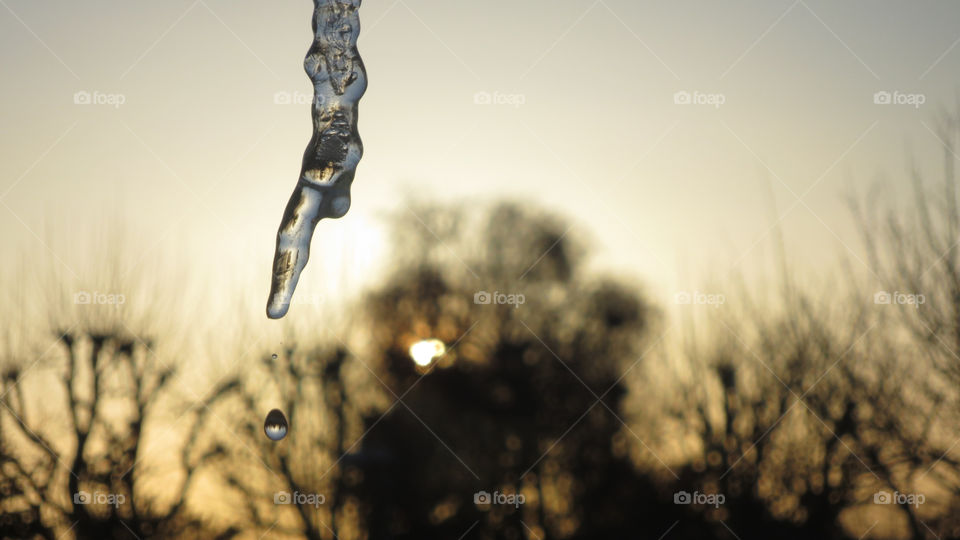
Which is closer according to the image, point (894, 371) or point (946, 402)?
point (946, 402)

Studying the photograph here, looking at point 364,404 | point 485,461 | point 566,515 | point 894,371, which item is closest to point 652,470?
point 566,515

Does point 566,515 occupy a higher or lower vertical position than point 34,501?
lower

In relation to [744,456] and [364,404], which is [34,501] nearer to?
[364,404]

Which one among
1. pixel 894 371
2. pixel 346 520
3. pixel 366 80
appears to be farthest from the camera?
pixel 346 520

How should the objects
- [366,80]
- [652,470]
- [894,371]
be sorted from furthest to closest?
[652,470] < [894,371] < [366,80]

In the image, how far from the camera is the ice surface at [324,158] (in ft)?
24.6

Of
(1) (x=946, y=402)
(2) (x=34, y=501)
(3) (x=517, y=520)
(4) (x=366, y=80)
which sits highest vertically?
(4) (x=366, y=80)

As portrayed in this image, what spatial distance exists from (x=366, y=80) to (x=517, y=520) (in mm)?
16602

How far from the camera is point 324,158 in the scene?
7.57 m

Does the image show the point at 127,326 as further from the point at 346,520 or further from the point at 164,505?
the point at 346,520

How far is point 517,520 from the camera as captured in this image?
74.2 ft

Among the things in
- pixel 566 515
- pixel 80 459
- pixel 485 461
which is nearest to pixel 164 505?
pixel 80 459

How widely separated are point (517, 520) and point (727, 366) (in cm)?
705

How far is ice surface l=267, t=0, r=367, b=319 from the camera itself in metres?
7.50
